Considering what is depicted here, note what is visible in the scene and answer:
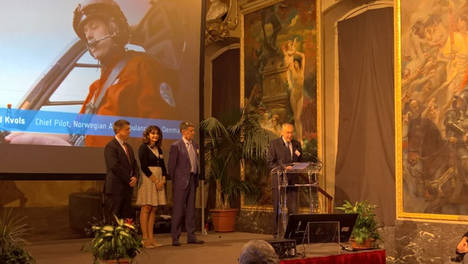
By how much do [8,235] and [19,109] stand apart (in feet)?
9.78

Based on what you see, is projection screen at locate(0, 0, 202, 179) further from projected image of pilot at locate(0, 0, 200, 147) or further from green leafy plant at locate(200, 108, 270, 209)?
green leafy plant at locate(200, 108, 270, 209)

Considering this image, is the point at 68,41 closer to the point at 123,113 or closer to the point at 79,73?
the point at 79,73

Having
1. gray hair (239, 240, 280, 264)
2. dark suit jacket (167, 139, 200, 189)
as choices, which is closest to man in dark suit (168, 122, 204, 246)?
dark suit jacket (167, 139, 200, 189)

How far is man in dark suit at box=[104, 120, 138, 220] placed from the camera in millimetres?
6082

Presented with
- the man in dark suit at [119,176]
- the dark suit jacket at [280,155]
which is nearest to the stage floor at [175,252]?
the man in dark suit at [119,176]

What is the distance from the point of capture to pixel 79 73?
7234 millimetres

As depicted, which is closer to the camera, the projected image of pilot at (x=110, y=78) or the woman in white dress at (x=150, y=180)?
the woman in white dress at (x=150, y=180)

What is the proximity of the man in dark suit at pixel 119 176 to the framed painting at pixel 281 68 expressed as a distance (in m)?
3.31

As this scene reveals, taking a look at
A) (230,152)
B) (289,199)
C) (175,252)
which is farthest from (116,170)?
(230,152)

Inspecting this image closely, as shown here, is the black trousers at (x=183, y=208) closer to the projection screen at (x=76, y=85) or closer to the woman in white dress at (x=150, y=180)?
the woman in white dress at (x=150, y=180)

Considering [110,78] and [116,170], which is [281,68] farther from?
[116,170]

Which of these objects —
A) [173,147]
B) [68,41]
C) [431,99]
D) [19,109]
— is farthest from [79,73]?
[431,99]

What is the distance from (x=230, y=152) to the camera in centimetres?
906

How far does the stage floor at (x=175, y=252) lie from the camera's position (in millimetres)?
5582
